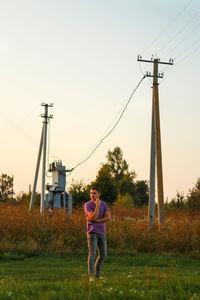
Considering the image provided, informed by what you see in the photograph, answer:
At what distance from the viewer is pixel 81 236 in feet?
58.5

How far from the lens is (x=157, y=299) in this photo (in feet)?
24.1

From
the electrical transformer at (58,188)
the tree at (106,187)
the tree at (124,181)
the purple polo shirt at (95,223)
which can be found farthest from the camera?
the tree at (124,181)

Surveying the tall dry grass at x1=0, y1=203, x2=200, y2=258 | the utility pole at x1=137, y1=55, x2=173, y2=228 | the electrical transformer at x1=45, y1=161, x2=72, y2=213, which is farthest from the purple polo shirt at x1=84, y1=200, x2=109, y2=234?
the electrical transformer at x1=45, y1=161, x2=72, y2=213

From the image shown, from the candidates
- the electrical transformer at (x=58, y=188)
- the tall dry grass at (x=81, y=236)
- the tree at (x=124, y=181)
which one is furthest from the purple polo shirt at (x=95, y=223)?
the tree at (x=124, y=181)

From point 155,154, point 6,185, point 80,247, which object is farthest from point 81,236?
point 6,185

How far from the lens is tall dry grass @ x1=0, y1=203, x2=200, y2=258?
56.0ft

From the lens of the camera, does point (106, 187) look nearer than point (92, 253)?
No

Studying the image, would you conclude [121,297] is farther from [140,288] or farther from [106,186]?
[106,186]

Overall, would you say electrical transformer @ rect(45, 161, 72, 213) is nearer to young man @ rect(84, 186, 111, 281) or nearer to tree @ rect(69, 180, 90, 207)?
tree @ rect(69, 180, 90, 207)

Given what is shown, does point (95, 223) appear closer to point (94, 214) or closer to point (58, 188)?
point (94, 214)

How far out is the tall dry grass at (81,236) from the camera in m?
17.1

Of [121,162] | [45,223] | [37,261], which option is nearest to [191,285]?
[37,261]

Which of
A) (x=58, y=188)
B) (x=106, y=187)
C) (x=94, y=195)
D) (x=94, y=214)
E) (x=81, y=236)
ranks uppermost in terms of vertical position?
(x=106, y=187)

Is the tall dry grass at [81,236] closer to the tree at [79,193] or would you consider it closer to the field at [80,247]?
the field at [80,247]
